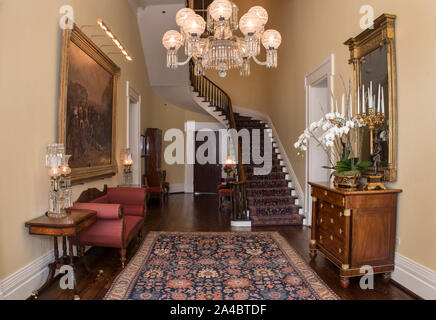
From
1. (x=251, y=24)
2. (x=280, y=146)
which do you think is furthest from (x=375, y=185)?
(x=280, y=146)

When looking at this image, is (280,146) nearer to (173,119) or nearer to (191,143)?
(191,143)

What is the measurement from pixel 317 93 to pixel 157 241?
13.2 feet

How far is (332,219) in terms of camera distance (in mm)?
3285

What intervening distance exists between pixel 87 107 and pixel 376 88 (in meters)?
3.78

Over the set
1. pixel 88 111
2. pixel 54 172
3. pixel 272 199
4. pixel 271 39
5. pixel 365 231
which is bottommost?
pixel 272 199

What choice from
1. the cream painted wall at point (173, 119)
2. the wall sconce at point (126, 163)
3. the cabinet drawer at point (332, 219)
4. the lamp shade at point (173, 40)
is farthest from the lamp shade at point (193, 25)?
the cream painted wall at point (173, 119)

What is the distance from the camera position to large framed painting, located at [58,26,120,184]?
328cm

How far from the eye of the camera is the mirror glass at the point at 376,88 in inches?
124

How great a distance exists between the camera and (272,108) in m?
8.41

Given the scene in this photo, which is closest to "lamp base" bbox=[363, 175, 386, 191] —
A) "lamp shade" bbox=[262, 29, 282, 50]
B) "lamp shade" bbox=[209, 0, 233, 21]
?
"lamp shade" bbox=[262, 29, 282, 50]

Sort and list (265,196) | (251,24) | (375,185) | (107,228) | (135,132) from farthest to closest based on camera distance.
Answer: (135,132)
(265,196)
(251,24)
(107,228)
(375,185)

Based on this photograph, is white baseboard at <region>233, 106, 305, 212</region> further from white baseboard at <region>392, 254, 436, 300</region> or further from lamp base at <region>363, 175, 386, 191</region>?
white baseboard at <region>392, 254, 436, 300</region>
